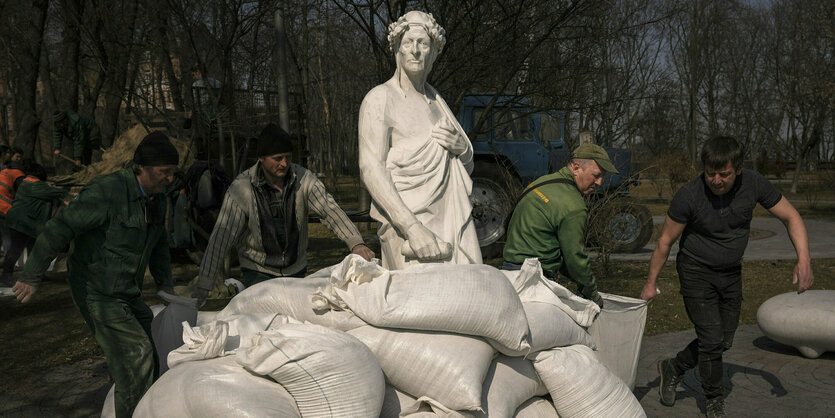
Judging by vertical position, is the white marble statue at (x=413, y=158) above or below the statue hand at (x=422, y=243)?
above

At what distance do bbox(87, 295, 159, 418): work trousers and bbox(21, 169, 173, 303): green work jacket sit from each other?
67 millimetres

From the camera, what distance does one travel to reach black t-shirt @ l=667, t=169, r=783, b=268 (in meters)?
4.04

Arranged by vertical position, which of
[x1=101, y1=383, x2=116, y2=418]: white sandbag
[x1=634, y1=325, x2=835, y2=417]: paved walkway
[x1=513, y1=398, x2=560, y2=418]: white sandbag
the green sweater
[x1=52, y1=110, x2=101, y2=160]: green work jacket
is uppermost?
[x1=52, y1=110, x2=101, y2=160]: green work jacket

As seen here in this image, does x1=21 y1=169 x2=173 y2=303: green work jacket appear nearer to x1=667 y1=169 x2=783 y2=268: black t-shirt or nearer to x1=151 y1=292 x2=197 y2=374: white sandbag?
x1=151 y1=292 x2=197 y2=374: white sandbag

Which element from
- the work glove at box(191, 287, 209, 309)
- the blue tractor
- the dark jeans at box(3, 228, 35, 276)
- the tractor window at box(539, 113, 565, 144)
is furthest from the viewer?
the tractor window at box(539, 113, 565, 144)

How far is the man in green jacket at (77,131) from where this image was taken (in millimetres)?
10977

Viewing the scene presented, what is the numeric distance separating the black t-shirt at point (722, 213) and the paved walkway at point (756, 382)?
1.02m

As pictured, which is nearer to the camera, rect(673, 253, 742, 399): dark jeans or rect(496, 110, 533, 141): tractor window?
rect(673, 253, 742, 399): dark jeans

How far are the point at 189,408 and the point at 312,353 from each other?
0.43 m

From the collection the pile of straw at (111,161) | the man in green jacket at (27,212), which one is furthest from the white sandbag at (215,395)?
the pile of straw at (111,161)

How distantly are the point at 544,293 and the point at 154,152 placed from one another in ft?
6.35

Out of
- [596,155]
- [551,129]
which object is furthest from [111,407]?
[551,129]

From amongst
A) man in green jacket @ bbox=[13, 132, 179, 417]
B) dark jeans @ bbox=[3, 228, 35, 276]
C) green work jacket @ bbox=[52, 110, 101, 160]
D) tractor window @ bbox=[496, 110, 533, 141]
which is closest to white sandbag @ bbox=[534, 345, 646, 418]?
man in green jacket @ bbox=[13, 132, 179, 417]

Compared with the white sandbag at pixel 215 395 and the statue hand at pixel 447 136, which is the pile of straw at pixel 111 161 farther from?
the white sandbag at pixel 215 395
